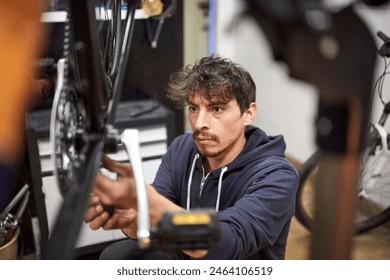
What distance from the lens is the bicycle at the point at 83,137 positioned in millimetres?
482

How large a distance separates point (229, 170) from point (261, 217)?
20 cm

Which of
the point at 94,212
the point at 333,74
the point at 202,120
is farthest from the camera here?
the point at 202,120

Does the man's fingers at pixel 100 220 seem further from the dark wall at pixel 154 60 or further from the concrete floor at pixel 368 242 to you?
the dark wall at pixel 154 60

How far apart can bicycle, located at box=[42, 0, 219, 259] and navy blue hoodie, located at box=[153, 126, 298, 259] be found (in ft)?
1.07

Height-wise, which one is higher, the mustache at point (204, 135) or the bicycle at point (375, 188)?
the mustache at point (204, 135)

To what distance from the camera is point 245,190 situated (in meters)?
1.06

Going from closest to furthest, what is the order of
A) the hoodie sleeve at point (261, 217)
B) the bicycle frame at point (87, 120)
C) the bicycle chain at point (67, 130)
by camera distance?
the bicycle frame at point (87, 120), the bicycle chain at point (67, 130), the hoodie sleeve at point (261, 217)

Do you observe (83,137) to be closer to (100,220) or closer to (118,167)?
(118,167)

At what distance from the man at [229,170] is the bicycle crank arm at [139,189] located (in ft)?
1.11

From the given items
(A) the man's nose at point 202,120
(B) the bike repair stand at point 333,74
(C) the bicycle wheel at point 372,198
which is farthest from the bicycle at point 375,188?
(B) the bike repair stand at point 333,74

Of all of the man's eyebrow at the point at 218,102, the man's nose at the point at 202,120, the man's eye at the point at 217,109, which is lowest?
the man's nose at the point at 202,120

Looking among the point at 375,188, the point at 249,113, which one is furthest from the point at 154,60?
the point at 375,188
